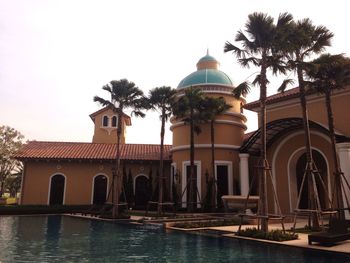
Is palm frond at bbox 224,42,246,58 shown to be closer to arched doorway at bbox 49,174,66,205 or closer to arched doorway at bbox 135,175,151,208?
arched doorway at bbox 135,175,151,208

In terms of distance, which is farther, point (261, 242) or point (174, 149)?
point (174, 149)

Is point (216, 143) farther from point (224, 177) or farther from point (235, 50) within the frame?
point (235, 50)

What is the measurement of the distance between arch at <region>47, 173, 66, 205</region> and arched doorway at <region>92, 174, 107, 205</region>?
3289 millimetres

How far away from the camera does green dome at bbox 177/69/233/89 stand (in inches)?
1313

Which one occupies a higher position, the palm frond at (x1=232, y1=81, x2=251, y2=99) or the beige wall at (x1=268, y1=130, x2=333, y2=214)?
the palm frond at (x1=232, y1=81, x2=251, y2=99)

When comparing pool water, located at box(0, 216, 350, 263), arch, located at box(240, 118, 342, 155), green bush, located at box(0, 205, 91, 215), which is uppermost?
arch, located at box(240, 118, 342, 155)

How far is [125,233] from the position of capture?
1766 centimetres

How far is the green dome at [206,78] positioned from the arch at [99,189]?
13.0m

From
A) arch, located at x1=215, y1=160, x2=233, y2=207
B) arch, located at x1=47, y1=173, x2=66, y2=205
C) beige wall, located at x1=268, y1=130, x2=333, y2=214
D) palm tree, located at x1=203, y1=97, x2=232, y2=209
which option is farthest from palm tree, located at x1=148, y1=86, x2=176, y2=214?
arch, located at x1=47, y1=173, x2=66, y2=205

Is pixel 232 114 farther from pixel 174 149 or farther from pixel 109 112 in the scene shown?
pixel 109 112

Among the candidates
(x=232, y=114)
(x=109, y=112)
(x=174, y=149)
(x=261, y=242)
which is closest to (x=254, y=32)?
(x=261, y=242)

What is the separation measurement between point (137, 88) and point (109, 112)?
21.6 metres

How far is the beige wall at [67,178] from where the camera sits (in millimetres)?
35469

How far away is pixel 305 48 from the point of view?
17312 millimetres
